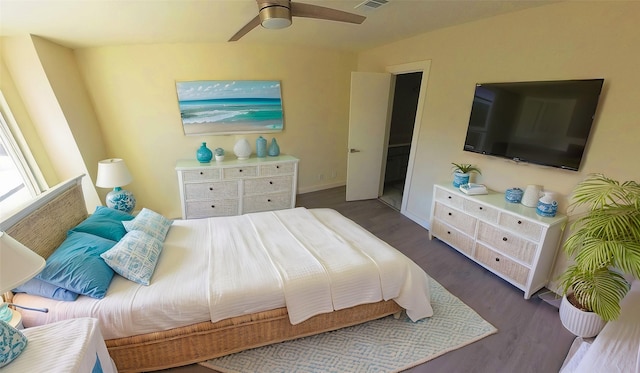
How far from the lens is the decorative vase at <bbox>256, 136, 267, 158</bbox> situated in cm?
380

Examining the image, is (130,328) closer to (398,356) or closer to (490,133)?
(398,356)

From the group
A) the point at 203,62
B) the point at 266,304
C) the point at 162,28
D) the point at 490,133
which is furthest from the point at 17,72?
the point at 490,133

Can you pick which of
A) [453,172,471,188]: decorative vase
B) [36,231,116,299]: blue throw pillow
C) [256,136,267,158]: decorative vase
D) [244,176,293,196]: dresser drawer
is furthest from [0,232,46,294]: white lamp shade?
[453,172,471,188]: decorative vase

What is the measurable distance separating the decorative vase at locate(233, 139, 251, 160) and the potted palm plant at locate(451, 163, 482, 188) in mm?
2733

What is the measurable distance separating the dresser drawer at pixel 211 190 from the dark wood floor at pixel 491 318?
6.48ft

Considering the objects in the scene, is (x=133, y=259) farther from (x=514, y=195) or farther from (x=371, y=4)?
(x=514, y=195)

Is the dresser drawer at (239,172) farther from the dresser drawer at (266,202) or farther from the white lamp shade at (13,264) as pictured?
the white lamp shade at (13,264)

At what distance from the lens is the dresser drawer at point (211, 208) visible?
3406 mm

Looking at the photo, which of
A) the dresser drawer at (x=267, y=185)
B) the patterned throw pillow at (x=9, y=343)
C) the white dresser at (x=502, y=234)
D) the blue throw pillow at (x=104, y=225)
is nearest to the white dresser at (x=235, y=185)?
the dresser drawer at (x=267, y=185)

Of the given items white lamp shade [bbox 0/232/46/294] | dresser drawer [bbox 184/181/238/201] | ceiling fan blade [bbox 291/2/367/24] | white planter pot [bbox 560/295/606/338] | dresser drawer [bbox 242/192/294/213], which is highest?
ceiling fan blade [bbox 291/2/367/24]

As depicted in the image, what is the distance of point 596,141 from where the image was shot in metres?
1.96

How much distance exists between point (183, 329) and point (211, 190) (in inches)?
83.7

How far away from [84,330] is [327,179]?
3885 millimetres

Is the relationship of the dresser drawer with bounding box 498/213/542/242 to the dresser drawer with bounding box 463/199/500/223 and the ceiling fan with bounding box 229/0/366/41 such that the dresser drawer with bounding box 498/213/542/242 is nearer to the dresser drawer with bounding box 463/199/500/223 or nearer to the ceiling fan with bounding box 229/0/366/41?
the dresser drawer with bounding box 463/199/500/223
